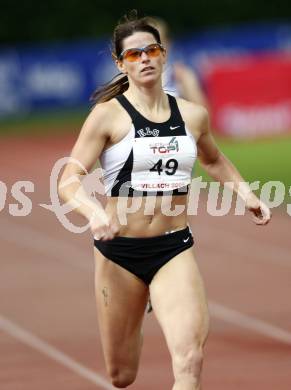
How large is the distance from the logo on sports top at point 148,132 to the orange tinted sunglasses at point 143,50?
1.32 ft

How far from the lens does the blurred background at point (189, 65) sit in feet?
86.2

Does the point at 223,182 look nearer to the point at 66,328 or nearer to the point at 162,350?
the point at 162,350

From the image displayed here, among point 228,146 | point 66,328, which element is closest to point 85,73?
point 228,146

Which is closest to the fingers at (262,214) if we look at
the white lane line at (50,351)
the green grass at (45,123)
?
the white lane line at (50,351)

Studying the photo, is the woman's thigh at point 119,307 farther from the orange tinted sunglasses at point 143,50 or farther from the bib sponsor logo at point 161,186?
the orange tinted sunglasses at point 143,50

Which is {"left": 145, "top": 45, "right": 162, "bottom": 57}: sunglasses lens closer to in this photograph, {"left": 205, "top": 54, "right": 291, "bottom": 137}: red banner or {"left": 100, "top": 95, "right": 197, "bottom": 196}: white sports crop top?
{"left": 100, "top": 95, "right": 197, "bottom": 196}: white sports crop top

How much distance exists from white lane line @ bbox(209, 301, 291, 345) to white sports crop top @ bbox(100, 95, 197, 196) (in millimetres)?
3314

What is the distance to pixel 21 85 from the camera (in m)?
32.8

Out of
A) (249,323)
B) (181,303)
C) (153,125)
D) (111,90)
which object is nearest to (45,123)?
(249,323)

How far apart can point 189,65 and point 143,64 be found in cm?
2631

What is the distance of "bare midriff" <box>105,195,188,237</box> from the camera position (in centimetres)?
702

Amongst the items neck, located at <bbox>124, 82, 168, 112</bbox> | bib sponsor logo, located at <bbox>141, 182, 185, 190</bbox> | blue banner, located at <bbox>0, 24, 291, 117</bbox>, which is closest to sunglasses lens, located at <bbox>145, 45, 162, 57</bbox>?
neck, located at <bbox>124, 82, 168, 112</bbox>

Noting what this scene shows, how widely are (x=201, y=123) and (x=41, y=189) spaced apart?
13383 mm

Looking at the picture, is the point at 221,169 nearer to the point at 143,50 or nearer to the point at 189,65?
the point at 143,50
